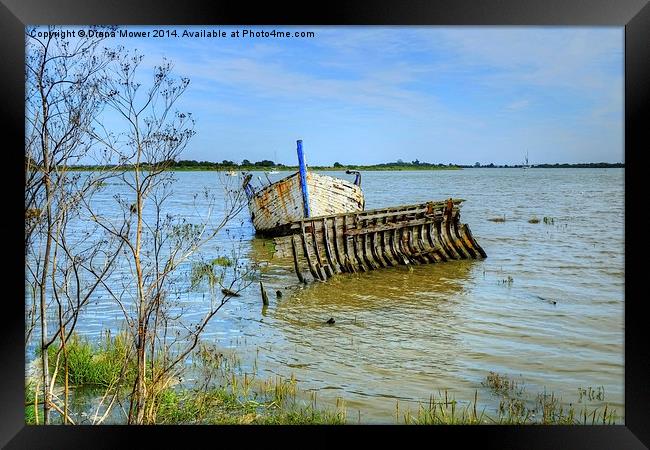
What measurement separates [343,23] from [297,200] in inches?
478

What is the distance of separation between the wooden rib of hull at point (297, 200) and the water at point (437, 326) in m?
0.87

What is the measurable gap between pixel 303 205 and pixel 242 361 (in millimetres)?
9140

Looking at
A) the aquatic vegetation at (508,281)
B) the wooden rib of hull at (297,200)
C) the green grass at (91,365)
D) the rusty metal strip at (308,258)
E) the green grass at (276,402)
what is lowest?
the green grass at (276,402)

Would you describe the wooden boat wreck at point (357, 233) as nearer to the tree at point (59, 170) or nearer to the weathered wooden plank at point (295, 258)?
the weathered wooden plank at point (295, 258)

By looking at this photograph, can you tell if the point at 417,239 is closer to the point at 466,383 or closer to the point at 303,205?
the point at 303,205

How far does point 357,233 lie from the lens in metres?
14.1

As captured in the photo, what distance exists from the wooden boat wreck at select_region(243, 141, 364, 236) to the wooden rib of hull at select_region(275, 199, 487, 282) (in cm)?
237

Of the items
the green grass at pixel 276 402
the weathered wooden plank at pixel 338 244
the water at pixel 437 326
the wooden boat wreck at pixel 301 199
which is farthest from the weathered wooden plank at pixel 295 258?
the green grass at pixel 276 402

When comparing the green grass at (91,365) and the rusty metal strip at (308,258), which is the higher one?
the rusty metal strip at (308,258)

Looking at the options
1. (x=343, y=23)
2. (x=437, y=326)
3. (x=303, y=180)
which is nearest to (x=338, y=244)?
(x=303, y=180)

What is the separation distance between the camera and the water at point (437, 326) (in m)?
8.23

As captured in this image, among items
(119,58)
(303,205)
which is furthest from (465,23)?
(303,205)

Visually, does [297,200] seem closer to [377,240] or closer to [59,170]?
[377,240]
